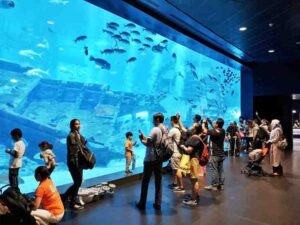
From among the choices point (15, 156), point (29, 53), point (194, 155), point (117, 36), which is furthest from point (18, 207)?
point (117, 36)

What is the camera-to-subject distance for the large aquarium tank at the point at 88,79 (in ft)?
32.3

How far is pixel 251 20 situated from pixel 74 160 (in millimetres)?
6186

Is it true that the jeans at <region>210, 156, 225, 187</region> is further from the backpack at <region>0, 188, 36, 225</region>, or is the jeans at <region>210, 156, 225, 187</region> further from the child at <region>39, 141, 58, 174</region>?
the backpack at <region>0, 188, 36, 225</region>

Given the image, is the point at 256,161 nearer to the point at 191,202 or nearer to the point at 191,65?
the point at 191,202

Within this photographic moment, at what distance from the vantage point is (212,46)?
12023 mm

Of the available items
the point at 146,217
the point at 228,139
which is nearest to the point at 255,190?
the point at 146,217

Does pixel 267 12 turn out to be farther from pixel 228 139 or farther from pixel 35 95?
pixel 35 95

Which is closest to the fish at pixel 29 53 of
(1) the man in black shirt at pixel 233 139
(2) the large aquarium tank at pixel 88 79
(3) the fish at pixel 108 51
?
(2) the large aquarium tank at pixel 88 79

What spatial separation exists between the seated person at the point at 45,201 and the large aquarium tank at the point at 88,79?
17.1ft

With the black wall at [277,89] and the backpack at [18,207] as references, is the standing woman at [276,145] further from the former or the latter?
the black wall at [277,89]

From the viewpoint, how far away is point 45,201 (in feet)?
11.3

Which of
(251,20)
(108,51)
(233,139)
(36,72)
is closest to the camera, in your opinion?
(251,20)

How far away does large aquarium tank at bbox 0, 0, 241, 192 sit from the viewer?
985 cm

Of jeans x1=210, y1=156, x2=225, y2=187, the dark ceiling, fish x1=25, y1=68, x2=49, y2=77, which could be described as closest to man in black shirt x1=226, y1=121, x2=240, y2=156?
the dark ceiling
